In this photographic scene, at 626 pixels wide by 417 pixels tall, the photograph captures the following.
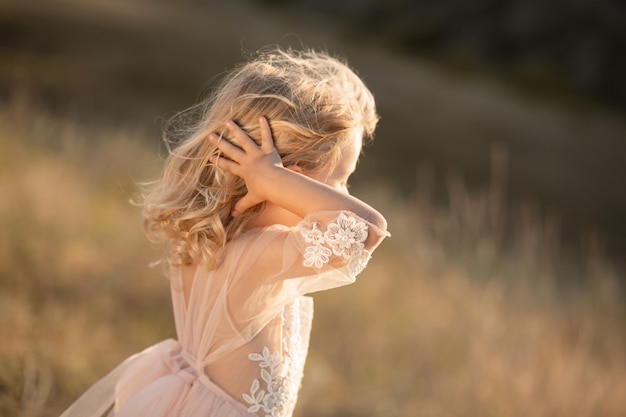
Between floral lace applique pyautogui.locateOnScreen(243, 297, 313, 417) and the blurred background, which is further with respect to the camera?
the blurred background

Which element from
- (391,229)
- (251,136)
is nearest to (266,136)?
(251,136)

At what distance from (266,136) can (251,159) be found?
0.25ft

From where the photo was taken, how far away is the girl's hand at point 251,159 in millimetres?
1853

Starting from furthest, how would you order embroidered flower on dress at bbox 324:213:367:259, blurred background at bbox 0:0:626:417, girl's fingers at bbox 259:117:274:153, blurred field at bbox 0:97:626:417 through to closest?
blurred background at bbox 0:0:626:417 → blurred field at bbox 0:97:626:417 → girl's fingers at bbox 259:117:274:153 → embroidered flower on dress at bbox 324:213:367:259

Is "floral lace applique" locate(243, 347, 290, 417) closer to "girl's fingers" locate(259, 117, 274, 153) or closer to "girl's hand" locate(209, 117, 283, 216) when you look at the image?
"girl's hand" locate(209, 117, 283, 216)

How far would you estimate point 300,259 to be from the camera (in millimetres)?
1812

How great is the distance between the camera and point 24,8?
12273mm

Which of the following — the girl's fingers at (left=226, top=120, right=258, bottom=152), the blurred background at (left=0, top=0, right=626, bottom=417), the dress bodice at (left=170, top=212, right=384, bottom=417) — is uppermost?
the girl's fingers at (left=226, top=120, right=258, bottom=152)

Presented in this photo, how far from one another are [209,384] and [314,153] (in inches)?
28.3

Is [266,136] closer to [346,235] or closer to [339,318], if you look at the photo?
[346,235]

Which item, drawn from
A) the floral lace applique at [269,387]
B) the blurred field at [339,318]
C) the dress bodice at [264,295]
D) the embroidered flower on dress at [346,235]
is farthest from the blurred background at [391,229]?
the floral lace applique at [269,387]

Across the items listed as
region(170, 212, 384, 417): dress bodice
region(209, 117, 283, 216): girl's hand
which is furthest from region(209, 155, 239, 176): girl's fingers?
region(170, 212, 384, 417): dress bodice

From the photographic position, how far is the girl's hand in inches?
72.9

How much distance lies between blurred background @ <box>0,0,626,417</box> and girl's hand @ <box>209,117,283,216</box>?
0.62 meters
